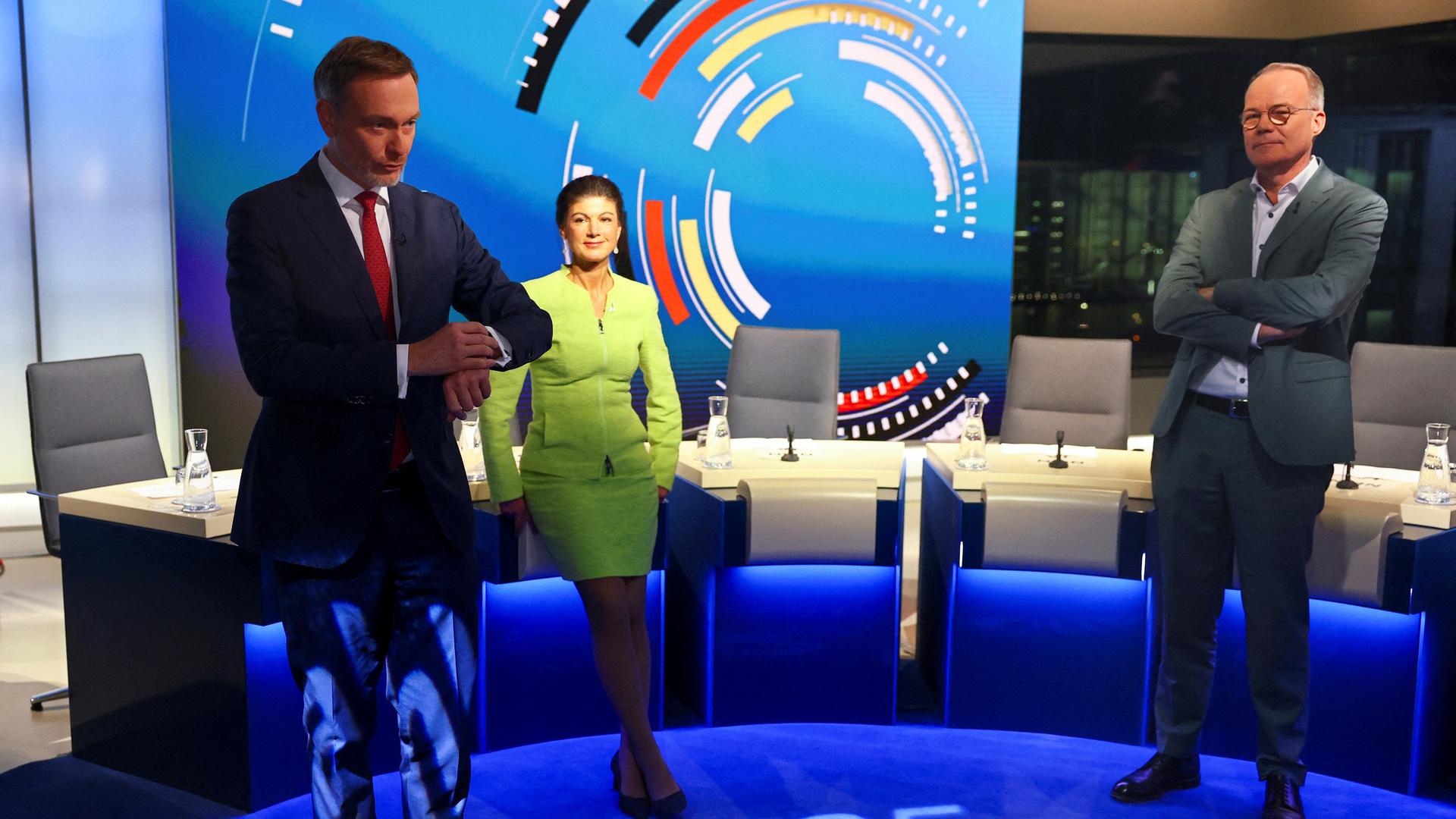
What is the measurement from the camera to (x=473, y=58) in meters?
5.35

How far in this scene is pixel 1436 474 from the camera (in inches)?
117

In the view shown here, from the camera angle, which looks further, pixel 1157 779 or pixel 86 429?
pixel 86 429

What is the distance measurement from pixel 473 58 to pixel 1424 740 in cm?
445

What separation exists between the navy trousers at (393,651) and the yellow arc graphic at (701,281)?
3.90m

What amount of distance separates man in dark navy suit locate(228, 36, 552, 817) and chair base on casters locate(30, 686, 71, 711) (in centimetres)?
201

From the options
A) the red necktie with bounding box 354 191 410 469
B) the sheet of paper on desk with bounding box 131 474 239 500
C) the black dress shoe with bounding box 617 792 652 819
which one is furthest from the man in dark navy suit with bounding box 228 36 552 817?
the sheet of paper on desk with bounding box 131 474 239 500

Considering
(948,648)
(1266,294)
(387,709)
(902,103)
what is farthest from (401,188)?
(902,103)

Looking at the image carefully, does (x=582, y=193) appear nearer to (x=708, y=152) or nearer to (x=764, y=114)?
(x=708, y=152)

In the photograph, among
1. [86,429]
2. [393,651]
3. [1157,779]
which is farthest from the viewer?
[86,429]

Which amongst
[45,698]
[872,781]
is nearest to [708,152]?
[872,781]

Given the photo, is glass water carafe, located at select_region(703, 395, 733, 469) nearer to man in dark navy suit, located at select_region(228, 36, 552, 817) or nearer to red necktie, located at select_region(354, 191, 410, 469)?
man in dark navy suit, located at select_region(228, 36, 552, 817)

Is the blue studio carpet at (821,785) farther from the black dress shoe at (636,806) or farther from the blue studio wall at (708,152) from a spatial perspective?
the blue studio wall at (708,152)

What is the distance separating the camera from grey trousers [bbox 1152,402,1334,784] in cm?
269

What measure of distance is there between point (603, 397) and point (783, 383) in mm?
1838
